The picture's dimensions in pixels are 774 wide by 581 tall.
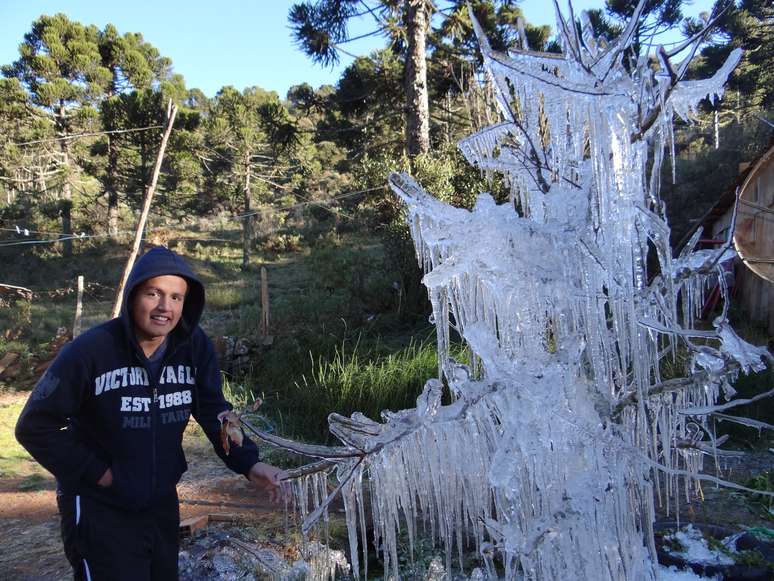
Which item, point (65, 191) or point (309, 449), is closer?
point (309, 449)

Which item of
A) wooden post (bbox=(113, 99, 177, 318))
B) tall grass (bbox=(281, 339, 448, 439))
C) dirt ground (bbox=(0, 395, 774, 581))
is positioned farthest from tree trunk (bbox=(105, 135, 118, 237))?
dirt ground (bbox=(0, 395, 774, 581))

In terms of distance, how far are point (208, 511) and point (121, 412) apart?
3.05 metres

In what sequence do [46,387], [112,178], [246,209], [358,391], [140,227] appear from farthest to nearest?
[112,178] → [246,209] → [140,227] → [358,391] → [46,387]

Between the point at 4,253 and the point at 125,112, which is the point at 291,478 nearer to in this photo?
the point at 125,112

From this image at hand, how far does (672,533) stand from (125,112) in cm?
1802

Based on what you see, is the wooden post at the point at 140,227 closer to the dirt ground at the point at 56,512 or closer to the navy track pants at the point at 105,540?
the dirt ground at the point at 56,512

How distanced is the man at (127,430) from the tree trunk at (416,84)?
9147 mm

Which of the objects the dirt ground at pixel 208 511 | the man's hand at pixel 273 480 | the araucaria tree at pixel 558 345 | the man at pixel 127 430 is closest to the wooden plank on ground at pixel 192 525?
the dirt ground at pixel 208 511

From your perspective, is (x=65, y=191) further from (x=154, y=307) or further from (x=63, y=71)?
(x=154, y=307)

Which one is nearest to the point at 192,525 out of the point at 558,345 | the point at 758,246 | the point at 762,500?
the point at 558,345

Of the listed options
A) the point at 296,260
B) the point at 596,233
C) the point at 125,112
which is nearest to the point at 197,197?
the point at 296,260

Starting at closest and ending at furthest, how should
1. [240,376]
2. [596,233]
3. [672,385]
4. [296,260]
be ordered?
[596,233], [672,385], [240,376], [296,260]

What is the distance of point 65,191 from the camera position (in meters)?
21.8

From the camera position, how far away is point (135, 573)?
1753mm
